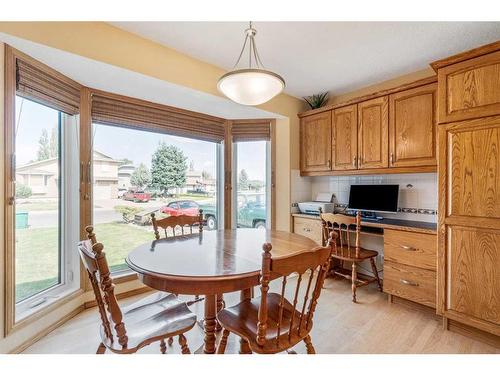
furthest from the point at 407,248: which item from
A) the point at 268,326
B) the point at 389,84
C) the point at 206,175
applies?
the point at 206,175

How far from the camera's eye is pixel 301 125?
3451 mm

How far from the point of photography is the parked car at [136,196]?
8.89 ft

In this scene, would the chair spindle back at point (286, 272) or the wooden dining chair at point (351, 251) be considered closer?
the chair spindle back at point (286, 272)

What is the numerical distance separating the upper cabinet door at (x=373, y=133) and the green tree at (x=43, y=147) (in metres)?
3.04

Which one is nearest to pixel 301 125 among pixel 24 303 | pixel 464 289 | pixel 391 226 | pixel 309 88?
pixel 309 88

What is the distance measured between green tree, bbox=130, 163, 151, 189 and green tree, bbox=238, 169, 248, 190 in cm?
117

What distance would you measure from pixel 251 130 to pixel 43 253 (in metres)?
2.54

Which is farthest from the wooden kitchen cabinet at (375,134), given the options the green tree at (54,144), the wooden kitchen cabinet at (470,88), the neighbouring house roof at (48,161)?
the green tree at (54,144)

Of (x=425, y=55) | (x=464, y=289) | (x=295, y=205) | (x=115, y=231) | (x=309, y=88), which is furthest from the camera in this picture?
(x=295, y=205)

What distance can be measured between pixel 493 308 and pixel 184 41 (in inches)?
120

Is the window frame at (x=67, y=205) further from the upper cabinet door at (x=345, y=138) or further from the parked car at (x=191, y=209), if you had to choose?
the upper cabinet door at (x=345, y=138)

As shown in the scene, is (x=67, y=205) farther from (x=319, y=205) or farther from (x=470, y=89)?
(x=470, y=89)

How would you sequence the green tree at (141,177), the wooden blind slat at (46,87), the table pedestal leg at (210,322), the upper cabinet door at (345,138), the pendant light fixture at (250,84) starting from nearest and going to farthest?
the table pedestal leg at (210,322), the pendant light fixture at (250,84), the wooden blind slat at (46,87), the green tree at (141,177), the upper cabinet door at (345,138)
